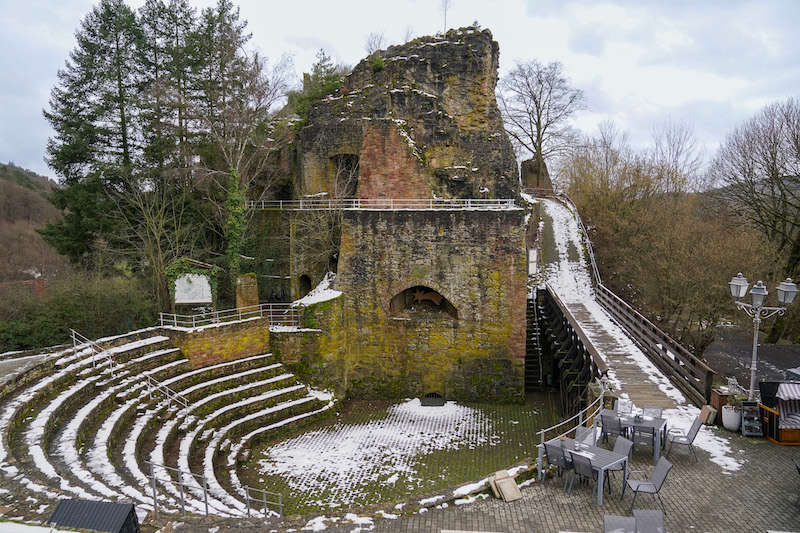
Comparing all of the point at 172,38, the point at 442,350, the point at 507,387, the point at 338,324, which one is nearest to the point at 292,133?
the point at 172,38

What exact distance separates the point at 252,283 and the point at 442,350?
6.61 m

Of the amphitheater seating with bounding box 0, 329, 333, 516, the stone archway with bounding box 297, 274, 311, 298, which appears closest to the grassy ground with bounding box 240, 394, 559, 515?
the amphitheater seating with bounding box 0, 329, 333, 516

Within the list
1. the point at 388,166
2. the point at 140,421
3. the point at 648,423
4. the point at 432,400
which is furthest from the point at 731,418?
the point at 388,166

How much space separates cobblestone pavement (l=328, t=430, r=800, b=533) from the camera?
5.89 metres

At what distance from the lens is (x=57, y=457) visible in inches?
305

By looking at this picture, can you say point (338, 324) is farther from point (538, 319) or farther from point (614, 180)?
point (614, 180)

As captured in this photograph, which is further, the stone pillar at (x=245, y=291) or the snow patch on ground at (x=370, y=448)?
the stone pillar at (x=245, y=291)

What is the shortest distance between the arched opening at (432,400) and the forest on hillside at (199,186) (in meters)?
8.05

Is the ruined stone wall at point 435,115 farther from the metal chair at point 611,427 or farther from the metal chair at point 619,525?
the metal chair at point 619,525

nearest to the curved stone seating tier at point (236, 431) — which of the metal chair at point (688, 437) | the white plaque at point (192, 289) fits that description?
the white plaque at point (192, 289)

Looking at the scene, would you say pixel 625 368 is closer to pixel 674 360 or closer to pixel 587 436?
pixel 674 360

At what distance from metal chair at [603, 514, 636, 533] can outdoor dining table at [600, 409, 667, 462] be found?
2309 mm

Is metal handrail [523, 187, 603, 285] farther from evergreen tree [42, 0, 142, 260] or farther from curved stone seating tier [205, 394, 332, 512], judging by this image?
evergreen tree [42, 0, 142, 260]

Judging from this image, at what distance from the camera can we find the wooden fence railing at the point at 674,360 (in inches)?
358
